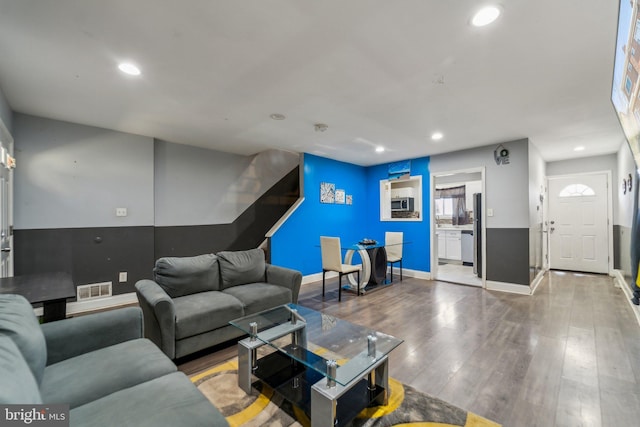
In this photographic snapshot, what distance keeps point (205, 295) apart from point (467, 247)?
20.4 ft

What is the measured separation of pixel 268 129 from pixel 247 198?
208 cm

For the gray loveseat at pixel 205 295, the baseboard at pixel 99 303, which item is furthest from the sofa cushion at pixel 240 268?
the baseboard at pixel 99 303

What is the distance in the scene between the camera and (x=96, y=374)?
1363mm

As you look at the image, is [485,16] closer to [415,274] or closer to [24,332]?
[24,332]

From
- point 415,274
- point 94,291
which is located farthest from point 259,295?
point 415,274

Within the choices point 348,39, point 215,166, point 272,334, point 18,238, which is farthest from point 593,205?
point 18,238

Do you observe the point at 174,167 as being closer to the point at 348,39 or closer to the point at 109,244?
the point at 109,244

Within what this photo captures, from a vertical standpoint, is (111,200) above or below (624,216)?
above

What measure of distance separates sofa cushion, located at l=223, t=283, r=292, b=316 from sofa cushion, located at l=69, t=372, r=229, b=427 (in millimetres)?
1421

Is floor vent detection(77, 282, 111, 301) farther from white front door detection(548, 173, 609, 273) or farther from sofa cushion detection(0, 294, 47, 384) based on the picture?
white front door detection(548, 173, 609, 273)

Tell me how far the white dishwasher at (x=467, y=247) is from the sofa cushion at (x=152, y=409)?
684cm

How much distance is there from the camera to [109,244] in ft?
12.5

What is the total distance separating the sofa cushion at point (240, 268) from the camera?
304cm

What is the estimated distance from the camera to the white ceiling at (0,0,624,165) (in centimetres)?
166
